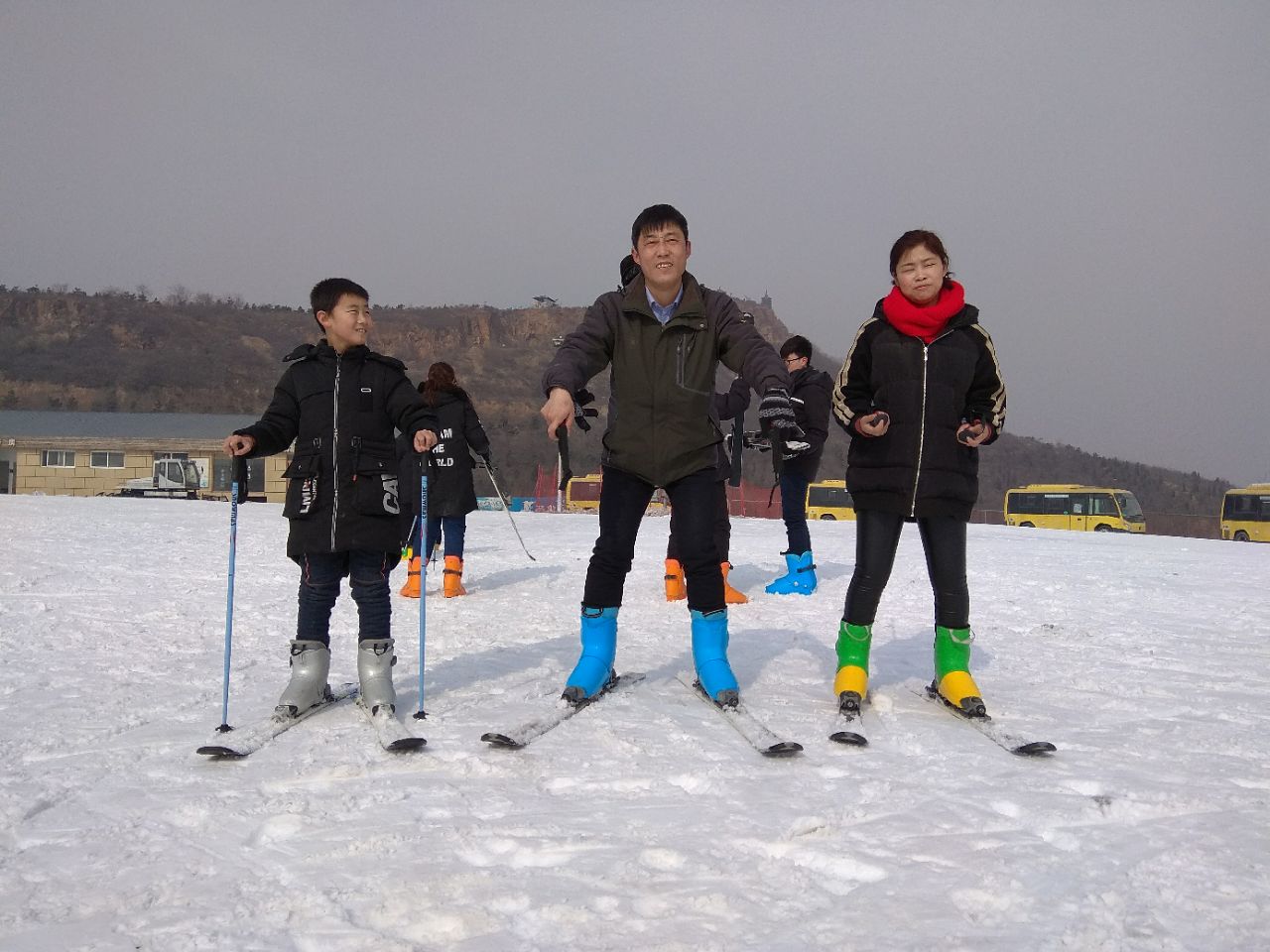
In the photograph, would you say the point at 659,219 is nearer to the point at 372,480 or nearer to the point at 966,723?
the point at 372,480

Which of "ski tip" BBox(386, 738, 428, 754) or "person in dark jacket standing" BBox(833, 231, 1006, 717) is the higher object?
"person in dark jacket standing" BBox(833, 231, 1006, 717)

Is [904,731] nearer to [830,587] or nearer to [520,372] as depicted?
[830,587]

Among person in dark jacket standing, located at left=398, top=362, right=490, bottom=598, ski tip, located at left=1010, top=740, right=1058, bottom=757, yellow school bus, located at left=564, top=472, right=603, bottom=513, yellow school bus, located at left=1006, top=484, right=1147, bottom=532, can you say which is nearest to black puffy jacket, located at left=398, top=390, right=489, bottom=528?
person in dark jacket standing, located at left=398, top=362, right=490, bottom=598

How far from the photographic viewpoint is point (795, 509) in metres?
7.73

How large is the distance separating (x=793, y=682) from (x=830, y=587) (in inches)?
154

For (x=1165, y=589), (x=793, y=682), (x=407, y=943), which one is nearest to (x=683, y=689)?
(x=793, y=682)

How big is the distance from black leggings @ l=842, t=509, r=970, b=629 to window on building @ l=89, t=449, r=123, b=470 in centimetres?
4775

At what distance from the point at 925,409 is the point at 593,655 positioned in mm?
1728

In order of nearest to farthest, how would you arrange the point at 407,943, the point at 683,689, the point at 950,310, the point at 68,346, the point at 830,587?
the point at 407,943, the point at 950,310, the point at 683,689, the point at 830,587, the point at 68,346

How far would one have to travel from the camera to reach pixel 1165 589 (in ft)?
27.7

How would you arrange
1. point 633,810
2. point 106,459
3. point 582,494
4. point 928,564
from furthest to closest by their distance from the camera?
point 582,494, point 106,459, point 928,564, point 633,810

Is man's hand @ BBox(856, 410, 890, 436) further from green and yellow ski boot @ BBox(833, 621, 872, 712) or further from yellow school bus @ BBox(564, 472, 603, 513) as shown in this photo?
yellow school bus @ BBox(564, 472, 603, 513)

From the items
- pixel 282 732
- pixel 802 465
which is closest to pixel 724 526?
pixel 802 465

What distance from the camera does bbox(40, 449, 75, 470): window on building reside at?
142 feet
